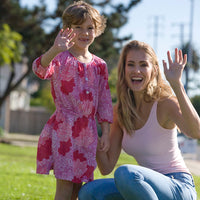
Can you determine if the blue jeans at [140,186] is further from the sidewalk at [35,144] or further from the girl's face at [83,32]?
the sidewalk at [35,144]

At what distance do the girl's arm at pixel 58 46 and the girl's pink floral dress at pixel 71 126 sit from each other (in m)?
0.11

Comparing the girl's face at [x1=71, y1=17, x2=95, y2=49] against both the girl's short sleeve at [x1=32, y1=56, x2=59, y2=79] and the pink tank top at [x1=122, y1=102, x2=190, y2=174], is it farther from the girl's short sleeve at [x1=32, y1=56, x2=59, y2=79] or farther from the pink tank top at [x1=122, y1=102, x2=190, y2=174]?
the pink tank top at [x1=122, y1=102, x2=190, y2=174]

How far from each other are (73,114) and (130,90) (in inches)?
20.4

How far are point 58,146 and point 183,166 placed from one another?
87 centimetres

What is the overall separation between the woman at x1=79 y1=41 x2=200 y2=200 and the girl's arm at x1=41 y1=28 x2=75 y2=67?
53 cm

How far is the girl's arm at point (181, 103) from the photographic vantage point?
2537mm

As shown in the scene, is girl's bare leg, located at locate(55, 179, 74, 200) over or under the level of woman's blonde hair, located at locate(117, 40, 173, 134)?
under

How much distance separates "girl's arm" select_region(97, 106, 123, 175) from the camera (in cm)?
297

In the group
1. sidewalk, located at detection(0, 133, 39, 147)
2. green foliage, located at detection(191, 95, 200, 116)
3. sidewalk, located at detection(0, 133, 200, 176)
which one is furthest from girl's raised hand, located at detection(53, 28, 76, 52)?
green foliage, located at detection(191, 95, 200, 116)

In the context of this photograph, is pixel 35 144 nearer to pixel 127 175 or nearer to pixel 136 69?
pixel 136 69

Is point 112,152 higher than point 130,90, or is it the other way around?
point 130,90

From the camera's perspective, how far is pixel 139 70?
2836 mm

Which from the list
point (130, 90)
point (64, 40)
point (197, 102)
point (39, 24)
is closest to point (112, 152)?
point (130, 90)

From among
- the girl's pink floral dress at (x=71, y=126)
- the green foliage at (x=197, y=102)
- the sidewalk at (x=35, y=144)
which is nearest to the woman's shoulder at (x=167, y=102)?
the girl's pink floral dress at (x=71, y=126)
